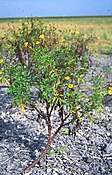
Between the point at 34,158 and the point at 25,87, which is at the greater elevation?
the point at 25,87

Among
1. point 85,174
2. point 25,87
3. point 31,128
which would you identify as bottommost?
point 85,174

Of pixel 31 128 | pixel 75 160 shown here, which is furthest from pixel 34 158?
pixel 31 128

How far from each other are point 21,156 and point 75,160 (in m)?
0.77

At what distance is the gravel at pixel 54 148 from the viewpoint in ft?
16.7

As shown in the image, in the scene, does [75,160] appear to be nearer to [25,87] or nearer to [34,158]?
[34,158]

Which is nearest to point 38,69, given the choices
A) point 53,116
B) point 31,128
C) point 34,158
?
point 34,158

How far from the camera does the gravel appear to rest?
200 inches

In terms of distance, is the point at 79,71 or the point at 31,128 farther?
the point at 31,128

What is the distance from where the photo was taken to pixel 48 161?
520cm

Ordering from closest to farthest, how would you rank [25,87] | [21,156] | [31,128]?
[25,87]
[21,156]
[31,128]

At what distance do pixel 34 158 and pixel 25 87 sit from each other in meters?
1.23

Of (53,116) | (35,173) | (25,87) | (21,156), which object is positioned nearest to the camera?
(25,87)

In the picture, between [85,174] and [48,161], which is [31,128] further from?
[85,174]

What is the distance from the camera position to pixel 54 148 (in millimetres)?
5566
